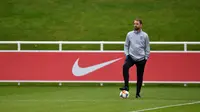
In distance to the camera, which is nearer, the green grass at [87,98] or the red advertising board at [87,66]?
the green grass at [87,98]

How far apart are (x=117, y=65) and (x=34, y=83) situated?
2.75 meters

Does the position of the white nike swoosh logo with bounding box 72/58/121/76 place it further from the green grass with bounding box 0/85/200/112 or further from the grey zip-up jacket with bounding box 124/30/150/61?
the grey zip-up jacket with bounding box 124/30/150/61

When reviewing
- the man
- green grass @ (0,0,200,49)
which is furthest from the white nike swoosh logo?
green grass @ (0,0,200,49)

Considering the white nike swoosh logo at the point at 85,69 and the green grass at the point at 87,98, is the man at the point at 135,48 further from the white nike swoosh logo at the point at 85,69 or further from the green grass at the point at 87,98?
the white nike swoosh logo at the point at 85,69

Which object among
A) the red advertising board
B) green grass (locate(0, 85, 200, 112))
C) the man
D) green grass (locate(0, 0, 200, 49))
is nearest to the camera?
green grass (locate(0, 85, 200, 112))

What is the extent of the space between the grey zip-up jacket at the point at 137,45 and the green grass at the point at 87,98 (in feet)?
3.54

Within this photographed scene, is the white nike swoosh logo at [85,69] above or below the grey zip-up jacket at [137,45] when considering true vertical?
below

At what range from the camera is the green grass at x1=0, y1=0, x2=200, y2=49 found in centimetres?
3116

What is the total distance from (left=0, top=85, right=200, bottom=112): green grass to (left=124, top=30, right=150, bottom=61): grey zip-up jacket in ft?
3.54

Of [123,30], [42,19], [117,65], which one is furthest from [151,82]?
[42,19]

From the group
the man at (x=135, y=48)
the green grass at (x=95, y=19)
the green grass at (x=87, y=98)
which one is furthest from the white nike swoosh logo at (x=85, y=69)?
the green grass at (x=95, y=19)

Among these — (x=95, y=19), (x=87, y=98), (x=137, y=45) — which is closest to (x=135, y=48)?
(x=137, y=45)

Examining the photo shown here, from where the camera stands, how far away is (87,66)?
2352 cm

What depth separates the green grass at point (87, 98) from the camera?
16484 millimetres
